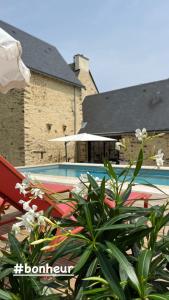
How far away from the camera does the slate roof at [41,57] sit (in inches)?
642

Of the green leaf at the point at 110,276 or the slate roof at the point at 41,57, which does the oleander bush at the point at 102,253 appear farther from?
the slate roof at the point at 41,57

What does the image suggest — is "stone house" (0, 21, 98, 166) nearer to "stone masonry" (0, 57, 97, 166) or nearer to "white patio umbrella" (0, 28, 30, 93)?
"stone masonry" (0, 57, 97, 166)

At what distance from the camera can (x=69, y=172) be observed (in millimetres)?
12797

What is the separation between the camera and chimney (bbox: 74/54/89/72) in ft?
71.4

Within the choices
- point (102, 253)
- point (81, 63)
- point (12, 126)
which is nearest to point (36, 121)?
point (12, 126)

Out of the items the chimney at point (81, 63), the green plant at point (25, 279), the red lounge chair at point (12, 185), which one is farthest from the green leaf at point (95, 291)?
the chimney at point (81, 63)

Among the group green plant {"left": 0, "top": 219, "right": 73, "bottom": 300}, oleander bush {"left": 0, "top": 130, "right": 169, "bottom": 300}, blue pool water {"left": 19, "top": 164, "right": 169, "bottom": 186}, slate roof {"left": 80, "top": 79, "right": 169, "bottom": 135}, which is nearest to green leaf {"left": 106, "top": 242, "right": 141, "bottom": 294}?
oleander bush {"left": 0, "top": 130, "right": 169, "bottom": 300}

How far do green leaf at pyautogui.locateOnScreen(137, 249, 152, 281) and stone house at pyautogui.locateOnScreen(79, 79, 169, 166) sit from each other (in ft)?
46.5

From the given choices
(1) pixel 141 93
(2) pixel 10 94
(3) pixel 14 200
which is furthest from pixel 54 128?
(3) pixel 14 200

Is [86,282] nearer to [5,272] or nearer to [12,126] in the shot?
[5,272]

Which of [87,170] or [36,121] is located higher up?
[36,121]

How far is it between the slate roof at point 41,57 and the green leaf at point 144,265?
1529 centimetres

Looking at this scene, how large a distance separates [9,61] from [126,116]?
1537cm

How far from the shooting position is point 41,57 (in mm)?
17672
